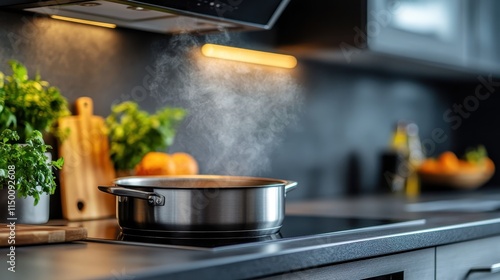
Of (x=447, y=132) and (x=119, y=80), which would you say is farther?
(x=447, y=132)

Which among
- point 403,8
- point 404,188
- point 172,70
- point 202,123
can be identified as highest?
point 403,8

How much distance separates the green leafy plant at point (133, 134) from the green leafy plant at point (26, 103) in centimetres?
23

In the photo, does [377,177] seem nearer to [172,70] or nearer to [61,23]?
[172,70]

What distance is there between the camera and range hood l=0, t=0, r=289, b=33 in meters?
1.77

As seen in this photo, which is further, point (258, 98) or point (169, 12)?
point (258, 98)

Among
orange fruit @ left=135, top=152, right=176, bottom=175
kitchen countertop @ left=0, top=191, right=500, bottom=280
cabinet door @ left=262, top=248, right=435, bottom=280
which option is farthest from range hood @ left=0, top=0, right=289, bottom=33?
cabinet door @ left=262, top=248, right=435, bottom=280

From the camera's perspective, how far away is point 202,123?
2.36 meters

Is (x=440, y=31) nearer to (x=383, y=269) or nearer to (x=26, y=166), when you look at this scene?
(x=383, y=269)

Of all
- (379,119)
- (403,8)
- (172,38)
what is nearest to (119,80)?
(172,38)

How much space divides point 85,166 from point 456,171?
1900 millimetres

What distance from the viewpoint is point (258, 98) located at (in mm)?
2562

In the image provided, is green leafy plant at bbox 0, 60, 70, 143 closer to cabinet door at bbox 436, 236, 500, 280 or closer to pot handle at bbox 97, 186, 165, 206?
pot handle at bbox 97, 186, 165, 206

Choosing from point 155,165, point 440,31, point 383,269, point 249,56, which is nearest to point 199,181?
point 155,165

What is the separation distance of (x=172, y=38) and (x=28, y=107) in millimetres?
594
